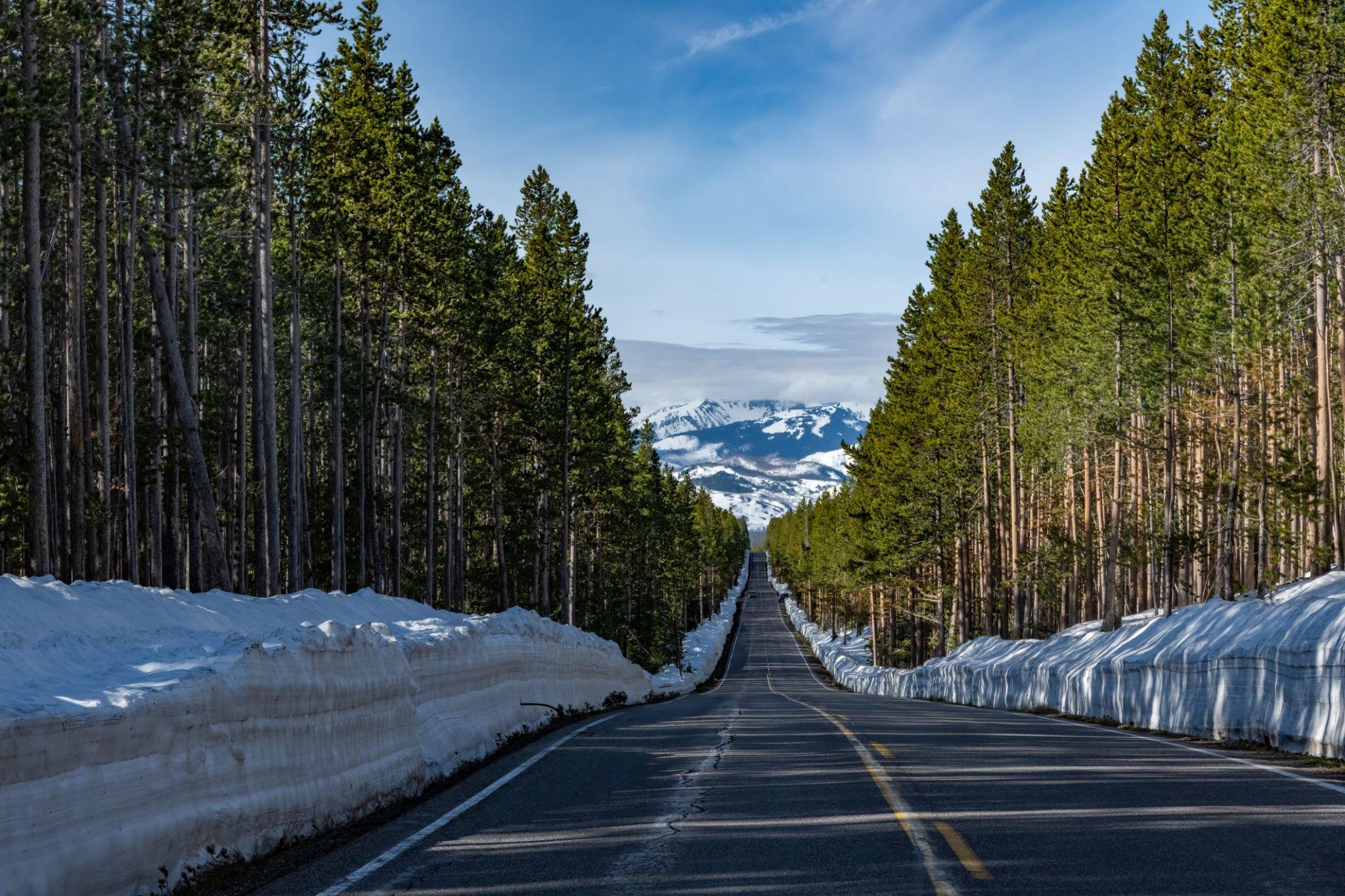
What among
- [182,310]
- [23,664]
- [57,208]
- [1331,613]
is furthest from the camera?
[182,310]

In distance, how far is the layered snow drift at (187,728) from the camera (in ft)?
18.8

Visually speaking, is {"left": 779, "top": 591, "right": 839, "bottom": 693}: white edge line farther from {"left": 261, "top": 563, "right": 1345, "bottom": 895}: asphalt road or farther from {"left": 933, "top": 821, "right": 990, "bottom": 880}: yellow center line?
{"left": 933, "top": 821, "right": 990, "bottom": 880}: yellow center line

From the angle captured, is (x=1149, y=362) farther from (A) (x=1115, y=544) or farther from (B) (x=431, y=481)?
(B) (x=431, y=481)

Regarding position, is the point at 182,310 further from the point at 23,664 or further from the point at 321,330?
the point at 23,664

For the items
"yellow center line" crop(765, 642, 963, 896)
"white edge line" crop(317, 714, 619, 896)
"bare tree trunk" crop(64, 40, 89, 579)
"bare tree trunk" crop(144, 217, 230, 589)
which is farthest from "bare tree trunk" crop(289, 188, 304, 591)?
"yellow center line" crop(765, 642, 963, 896)

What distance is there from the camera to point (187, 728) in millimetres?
6934

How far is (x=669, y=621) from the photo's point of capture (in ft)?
302

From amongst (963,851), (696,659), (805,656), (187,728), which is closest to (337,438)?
(187,728)

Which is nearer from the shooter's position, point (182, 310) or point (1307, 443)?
point (182, 310)

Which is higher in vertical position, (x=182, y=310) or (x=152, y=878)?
(x=182, y=310)

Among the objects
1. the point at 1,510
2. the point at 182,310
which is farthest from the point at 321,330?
the point at 1,510

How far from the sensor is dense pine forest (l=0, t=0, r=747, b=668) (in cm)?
2322

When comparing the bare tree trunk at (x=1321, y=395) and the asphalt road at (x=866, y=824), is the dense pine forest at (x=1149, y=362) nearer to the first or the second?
the bare tree trunk at (x=1321, y=395)

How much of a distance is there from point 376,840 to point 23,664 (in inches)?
103
